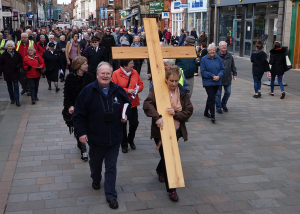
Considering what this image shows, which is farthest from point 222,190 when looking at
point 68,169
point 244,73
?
point 244,73

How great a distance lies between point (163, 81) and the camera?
4.39 m

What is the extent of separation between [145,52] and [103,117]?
1.00 m

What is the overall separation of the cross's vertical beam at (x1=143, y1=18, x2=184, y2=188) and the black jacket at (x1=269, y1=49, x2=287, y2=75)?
24.0 feet

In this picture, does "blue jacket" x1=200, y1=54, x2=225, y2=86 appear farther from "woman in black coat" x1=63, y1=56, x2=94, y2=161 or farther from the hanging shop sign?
the hanging shop sign

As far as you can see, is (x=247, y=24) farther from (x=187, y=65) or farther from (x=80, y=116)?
(x=80, y=116)

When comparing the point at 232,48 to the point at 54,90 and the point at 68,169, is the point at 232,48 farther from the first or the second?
the point at 68,169

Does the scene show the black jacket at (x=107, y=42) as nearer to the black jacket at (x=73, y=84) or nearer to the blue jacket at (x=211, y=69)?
the blue jacket at (x=211, y=69)

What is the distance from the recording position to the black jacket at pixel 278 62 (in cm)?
1096

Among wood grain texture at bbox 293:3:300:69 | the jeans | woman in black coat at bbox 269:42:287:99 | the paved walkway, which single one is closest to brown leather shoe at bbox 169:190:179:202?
the paved walkway

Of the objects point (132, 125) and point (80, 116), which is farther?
point (132, 125)

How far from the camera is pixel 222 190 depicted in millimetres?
4688

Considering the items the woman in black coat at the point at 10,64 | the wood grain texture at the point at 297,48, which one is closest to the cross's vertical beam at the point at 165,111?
the woman in black coat at the point at 10,64

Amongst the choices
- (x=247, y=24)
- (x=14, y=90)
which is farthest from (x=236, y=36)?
(x=14, y=90)

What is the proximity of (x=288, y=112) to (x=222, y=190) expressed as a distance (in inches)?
204
